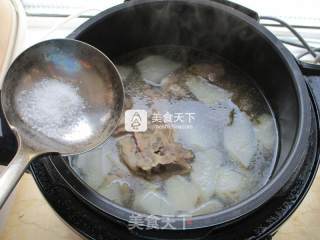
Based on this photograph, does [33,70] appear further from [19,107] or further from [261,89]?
[261,89]

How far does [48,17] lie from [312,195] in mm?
1076

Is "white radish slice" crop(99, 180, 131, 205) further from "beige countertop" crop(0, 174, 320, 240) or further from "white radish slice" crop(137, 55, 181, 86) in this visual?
"white radish slice" crop(137, 55, 181, 86)

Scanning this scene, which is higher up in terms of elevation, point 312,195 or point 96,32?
point 96,32

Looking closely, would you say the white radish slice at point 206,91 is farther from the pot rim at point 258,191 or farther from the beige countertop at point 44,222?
the beige countertop at point 44,222

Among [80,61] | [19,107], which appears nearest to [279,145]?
[80,61]

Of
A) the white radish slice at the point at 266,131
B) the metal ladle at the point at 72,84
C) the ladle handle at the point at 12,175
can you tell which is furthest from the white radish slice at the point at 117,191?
the white radish slice at the point at 266,131

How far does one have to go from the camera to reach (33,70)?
0.98m

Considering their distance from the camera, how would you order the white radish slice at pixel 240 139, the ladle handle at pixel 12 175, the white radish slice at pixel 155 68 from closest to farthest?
the ladle handle at pixel 12 175
the white radish slice at pixel 240 139
the white radish slice at pixel 155 68

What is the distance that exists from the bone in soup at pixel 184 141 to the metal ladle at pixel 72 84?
0.14m

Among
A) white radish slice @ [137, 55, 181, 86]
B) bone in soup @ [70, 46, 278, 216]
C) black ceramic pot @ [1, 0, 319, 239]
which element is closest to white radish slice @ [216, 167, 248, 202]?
bone in soup @ [70, 46, 278, 216]

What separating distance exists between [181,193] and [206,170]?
0.31 feet

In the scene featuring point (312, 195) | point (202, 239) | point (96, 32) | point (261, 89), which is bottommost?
point (312, 195)

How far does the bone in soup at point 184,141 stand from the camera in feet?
3.44

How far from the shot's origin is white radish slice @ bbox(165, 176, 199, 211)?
1.03m
